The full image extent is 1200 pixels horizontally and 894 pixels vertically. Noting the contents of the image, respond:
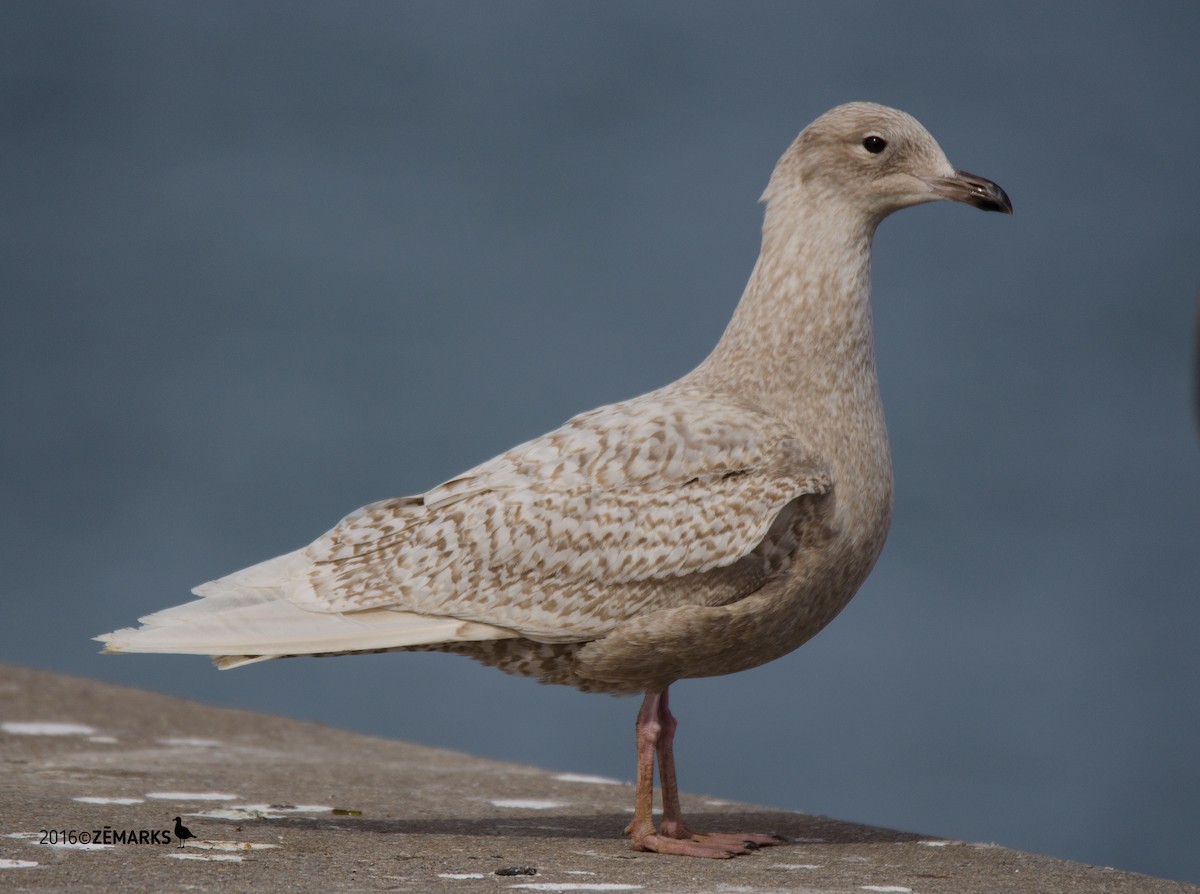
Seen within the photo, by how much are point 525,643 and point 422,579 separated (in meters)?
0.44

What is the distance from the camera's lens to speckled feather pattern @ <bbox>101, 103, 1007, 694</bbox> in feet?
18.5

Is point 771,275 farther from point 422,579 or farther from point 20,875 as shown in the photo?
point 20,875

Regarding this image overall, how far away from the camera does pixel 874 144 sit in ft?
19.9

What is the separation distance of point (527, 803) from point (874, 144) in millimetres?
3092

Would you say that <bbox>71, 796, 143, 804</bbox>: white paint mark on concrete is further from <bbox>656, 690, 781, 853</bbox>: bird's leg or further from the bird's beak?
the bird's beak

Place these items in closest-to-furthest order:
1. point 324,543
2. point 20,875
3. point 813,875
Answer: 1. point 20,875
2. point 813,875
3. point 324,543

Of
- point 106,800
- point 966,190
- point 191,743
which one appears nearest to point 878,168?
point 966,190

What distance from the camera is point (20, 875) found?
477cm

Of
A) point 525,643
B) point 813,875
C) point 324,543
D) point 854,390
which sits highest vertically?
point 854,390

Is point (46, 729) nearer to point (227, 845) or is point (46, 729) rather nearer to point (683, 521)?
point (227, 845)

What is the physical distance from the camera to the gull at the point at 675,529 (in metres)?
5.63

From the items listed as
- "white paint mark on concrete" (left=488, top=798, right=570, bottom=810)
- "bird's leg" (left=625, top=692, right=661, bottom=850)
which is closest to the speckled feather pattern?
"bird's leg" (left=625, top=692, right=661, bottom=850)

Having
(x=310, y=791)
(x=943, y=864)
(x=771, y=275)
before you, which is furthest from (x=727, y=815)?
(x=771, y=275)

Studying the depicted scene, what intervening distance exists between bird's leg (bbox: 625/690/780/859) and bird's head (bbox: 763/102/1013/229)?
79.1 inches
